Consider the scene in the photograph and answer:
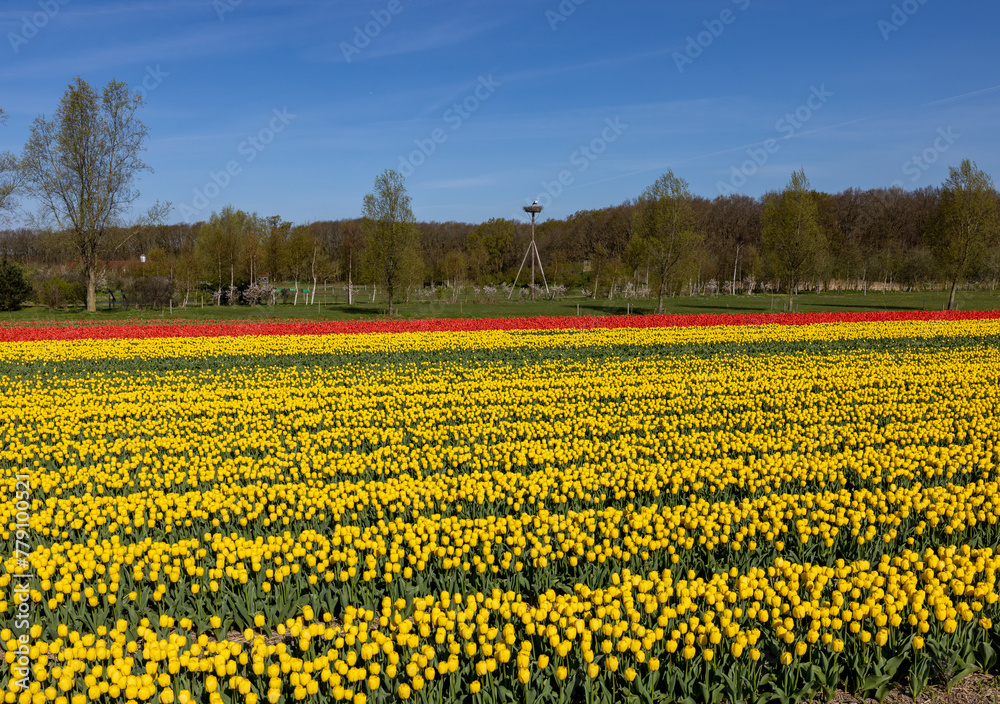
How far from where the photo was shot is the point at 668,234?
39.9 metres

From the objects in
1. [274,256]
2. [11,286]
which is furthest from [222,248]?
[11,286]

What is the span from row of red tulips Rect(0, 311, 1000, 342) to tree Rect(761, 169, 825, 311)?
993 centimetres

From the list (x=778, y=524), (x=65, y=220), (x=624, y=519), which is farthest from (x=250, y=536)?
(x=65, y=220)

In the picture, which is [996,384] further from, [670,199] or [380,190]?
[380,190]

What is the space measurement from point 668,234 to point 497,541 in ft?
121

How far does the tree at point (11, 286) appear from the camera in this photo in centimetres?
4134

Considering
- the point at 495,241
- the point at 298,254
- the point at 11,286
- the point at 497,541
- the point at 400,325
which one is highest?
the point at 495,241

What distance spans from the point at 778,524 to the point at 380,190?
37.0 meters

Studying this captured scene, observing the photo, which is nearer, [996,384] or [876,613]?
[876,613]

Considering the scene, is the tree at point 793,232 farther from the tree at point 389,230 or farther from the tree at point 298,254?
the tree at point 298,254

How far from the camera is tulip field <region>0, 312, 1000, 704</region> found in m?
3.85

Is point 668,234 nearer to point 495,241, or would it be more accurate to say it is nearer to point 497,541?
point 497,541

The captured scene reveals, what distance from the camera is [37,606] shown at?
4.84 meters

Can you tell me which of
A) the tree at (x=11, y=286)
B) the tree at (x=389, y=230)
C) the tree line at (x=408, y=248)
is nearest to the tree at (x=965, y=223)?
the tree line at (x=408, y=248)
